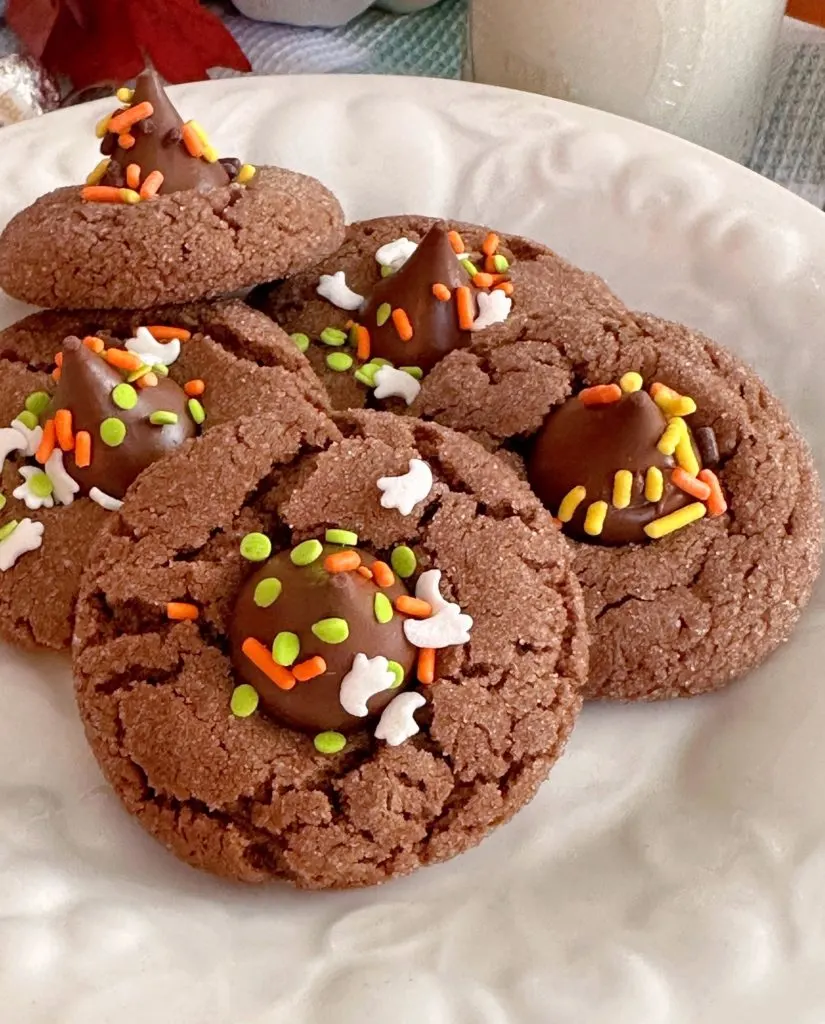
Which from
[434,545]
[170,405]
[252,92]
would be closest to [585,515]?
[434,545]

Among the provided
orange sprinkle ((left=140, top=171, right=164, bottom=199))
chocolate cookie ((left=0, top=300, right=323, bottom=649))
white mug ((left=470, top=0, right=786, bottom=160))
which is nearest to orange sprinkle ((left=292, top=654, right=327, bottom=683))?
chocolate cookie ((left=0, top=300, right=323, bottom=649))

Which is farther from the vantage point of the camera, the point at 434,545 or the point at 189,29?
the point at 189,29

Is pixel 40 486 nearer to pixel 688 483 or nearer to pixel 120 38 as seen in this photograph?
pixel 688 483

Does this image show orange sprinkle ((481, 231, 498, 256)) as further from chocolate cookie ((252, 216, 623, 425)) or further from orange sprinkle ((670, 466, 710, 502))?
orange sprinkle ((670, 466, 710, 502))

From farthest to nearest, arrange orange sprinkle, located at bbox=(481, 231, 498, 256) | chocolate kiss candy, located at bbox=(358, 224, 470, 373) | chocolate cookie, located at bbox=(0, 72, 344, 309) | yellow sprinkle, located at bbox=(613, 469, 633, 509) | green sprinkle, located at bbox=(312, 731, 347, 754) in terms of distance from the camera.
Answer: orange sprinkle, located at bbox=(481, 231, 498, 256) → chocolate kiss candy, located at bbox=(358, 224, 470, 373) → chocolate cookie, located at bbox=(0, 72, 344, 309) → yellow sprinkle, located at bbox=(613, 469, 633, 509) → green sprinkle, located at bbox=(312, 731, 347, 754)

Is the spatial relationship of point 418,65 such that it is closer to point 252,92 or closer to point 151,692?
point 252,92
